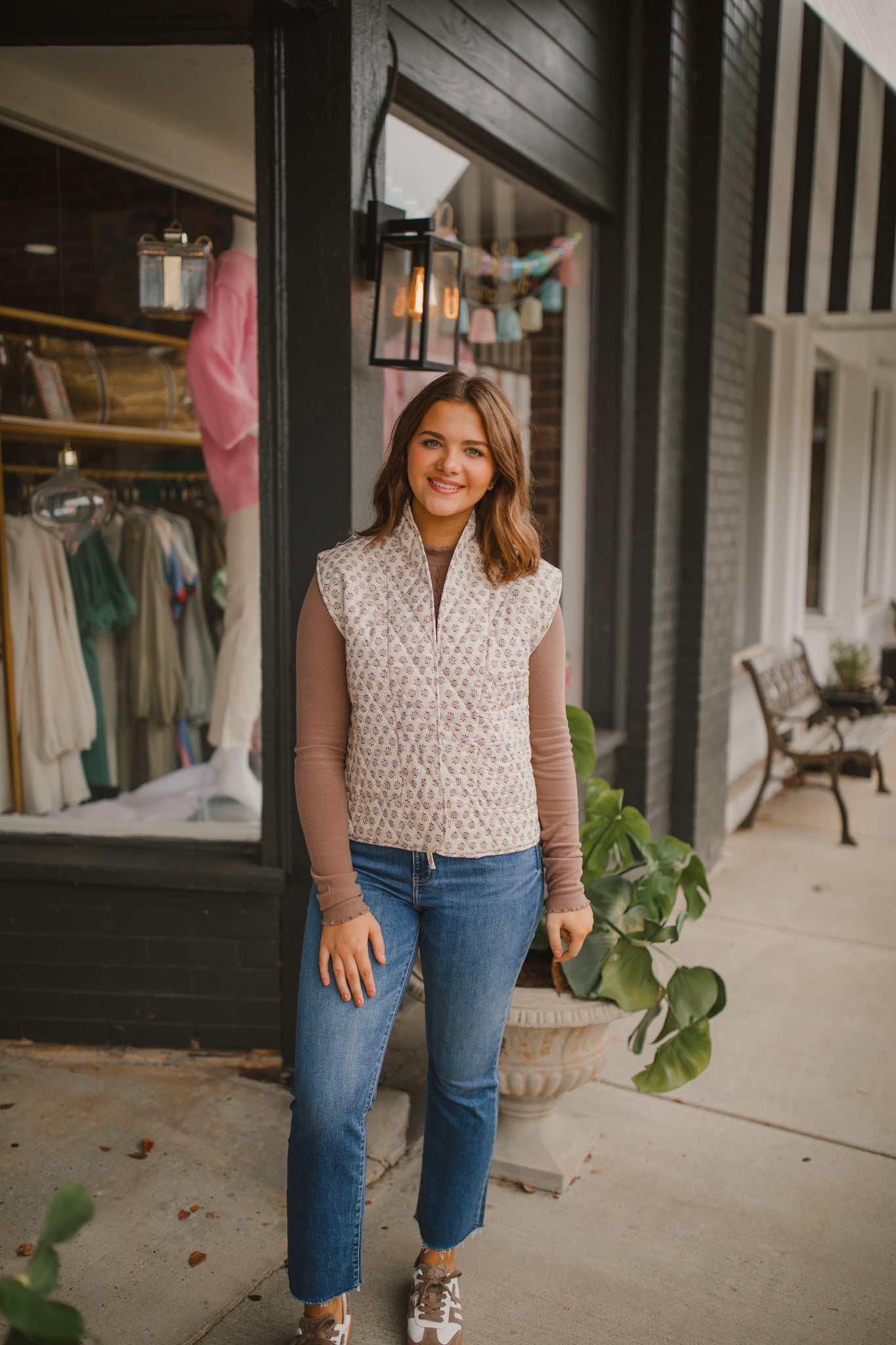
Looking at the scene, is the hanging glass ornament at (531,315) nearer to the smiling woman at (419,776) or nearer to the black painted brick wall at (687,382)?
the black painted brick wall at (687,382)

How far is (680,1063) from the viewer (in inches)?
98.3

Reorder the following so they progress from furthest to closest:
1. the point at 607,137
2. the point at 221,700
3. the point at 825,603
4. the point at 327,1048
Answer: the point at 825,603
the point at 607,137
the point at 221,700
the point at 327,1048

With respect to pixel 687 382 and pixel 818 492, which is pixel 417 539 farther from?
pixel 818 492

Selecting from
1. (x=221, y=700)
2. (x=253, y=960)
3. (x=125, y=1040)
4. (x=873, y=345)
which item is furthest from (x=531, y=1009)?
(x=873, y=345)

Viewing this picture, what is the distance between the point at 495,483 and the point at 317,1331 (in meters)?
1.59

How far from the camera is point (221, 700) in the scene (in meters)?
3.83

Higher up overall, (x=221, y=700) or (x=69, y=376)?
(x=69, y=376)

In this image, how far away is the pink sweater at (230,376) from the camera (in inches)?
133

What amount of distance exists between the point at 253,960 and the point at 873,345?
29.0 ft

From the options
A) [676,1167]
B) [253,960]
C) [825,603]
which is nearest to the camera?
[676,1167]

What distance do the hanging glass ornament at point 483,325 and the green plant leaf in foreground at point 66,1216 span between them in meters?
4.11

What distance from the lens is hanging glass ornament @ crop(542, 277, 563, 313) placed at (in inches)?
179

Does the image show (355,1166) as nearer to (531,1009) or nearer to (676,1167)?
(531,1009)

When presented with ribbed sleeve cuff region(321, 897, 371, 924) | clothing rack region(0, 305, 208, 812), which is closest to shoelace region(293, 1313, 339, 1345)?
ribbed sleeve cuff region(321, 897, 371, 924)
